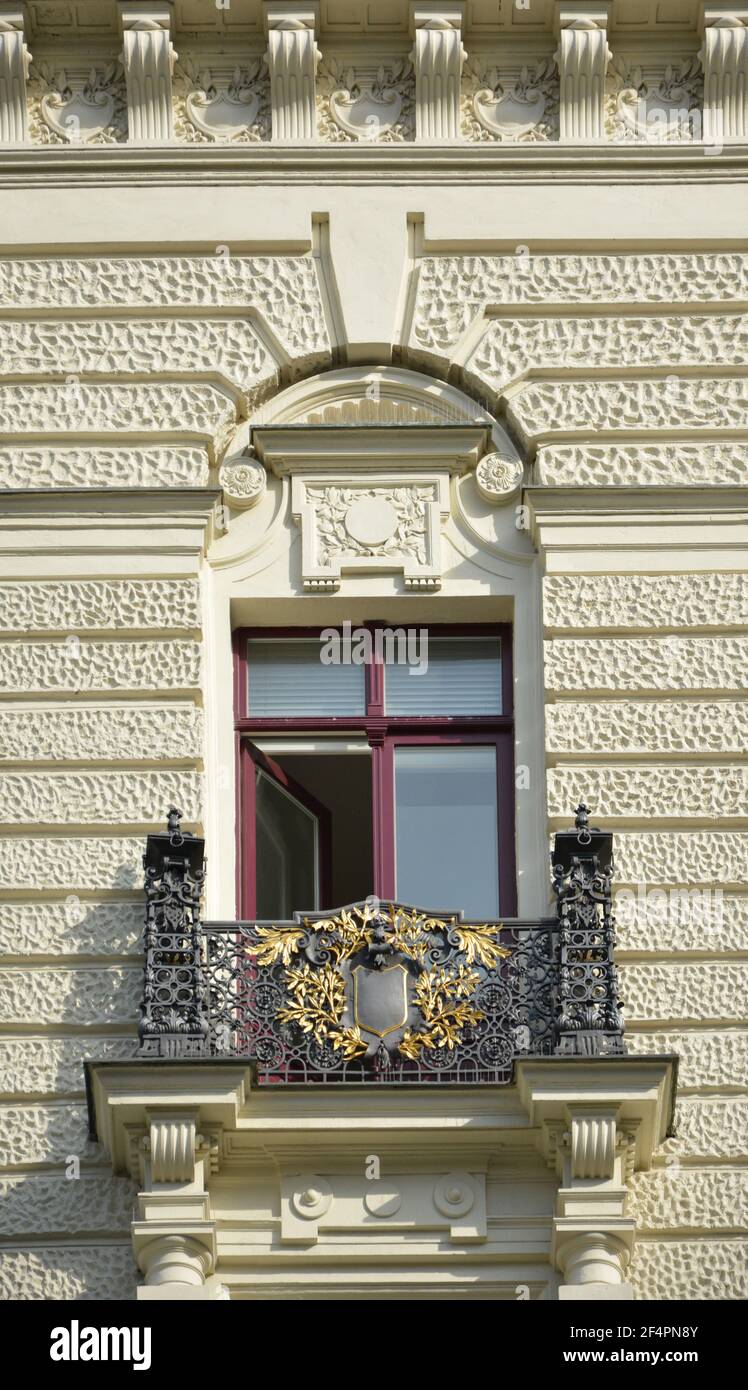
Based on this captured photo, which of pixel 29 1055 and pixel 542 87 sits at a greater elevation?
pixel 542 87

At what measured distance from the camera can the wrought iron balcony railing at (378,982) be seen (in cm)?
1469

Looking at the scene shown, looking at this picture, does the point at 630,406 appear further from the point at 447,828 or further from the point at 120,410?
the point at 120,410

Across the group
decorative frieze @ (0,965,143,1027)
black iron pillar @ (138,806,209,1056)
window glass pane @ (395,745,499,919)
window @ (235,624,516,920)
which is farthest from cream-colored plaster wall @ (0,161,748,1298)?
black iron pillar @ (138,806,209,1056)

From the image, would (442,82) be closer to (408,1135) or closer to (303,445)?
(303,445)

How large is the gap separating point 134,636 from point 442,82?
3554mm

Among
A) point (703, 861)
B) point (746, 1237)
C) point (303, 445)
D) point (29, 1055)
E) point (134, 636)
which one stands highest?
point (303, 445)

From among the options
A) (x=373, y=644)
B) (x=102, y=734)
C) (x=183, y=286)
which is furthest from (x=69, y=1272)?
(x=183, y=286)

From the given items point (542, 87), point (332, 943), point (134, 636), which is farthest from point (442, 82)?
point (332, 943)

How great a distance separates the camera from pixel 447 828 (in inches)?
633

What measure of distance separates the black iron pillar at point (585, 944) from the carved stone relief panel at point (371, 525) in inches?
72.0

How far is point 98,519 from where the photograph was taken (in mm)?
16172

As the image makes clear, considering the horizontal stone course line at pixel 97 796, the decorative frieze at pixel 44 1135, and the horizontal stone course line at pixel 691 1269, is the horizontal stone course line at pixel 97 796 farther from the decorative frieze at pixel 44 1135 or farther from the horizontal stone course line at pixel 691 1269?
the horizontal stone course line at pixel 691 1269

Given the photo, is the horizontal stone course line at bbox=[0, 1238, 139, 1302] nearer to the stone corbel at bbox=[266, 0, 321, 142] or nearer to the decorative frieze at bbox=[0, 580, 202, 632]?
the decorative frieze at bbox=[0, 580, 202, 632]

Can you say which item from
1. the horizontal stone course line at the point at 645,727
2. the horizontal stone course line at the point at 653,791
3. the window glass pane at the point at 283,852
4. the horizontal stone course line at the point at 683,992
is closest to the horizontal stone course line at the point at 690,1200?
the horizontal stone course line at the point at 683,992
